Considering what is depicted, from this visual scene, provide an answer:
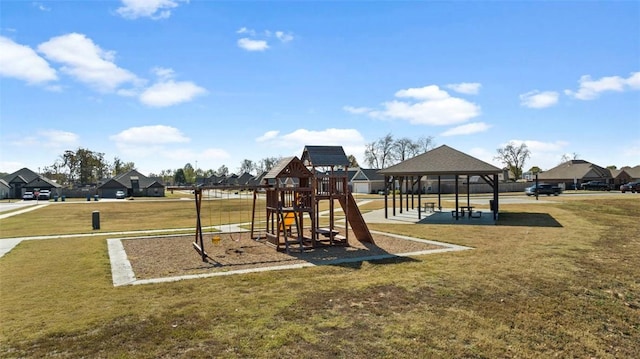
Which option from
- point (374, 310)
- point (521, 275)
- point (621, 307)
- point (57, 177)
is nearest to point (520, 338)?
point (374, 310)

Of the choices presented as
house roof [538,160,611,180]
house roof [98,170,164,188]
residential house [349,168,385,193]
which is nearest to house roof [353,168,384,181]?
residential house [349,168,385,193]

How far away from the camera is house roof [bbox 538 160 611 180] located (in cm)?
6856

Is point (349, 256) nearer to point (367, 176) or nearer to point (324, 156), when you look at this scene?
point (324, 156)

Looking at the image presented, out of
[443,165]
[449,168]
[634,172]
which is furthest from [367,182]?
[634,172]

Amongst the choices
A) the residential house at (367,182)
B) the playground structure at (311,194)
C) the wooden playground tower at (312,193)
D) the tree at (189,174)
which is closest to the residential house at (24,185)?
the residential house at (367,182)

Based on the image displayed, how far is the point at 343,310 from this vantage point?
24.9ft

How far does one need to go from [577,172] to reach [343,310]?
7538cm

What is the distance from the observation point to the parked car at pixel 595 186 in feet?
199

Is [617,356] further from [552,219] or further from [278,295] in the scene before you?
[552,219]

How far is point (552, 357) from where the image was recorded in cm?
598

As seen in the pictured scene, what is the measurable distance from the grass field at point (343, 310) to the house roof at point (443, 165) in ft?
38.7

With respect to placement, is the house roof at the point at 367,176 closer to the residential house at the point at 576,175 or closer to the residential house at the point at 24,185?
the residential house at the point at 576,175

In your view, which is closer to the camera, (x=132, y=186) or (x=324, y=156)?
(x=324, y=156)

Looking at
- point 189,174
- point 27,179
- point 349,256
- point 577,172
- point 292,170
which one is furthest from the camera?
point 189,174
